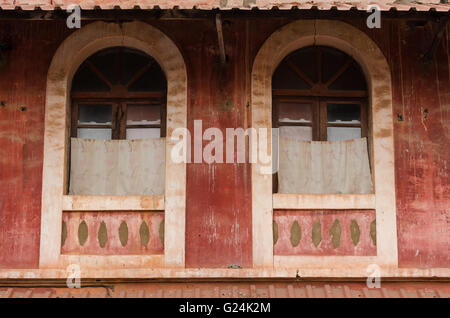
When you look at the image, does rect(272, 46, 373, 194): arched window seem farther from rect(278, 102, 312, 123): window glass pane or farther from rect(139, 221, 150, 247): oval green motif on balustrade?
rect(139, 221, 150, 247): oval green motif on balustrade

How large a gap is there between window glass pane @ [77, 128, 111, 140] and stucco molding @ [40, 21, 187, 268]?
10.4 inches

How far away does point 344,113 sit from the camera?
9.63 metres

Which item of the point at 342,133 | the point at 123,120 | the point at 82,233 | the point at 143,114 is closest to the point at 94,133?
the point at 123,120

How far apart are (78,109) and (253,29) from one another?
2561 mm

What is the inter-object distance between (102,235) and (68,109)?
1763 mm

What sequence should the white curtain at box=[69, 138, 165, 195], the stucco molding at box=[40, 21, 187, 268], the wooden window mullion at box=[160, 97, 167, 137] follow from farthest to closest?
the wooden window mullion at box=[160, 97, 167, 137] < the white curtain at box=[69, 138, 165, 195] < the stucco molding at box=[40, 21, 187, 268]

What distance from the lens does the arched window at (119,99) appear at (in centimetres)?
957

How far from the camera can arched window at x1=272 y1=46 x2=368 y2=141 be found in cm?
957

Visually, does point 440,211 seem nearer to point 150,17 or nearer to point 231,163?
point 231,163

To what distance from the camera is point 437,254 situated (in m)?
8.91

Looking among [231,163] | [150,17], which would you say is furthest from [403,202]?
[150,17]

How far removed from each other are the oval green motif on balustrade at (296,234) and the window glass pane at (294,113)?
4.86 ft

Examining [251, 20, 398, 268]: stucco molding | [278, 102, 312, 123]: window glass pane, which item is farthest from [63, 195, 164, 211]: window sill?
[278, 102, 312, 123]: window glass pane

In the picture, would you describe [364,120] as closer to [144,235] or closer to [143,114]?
[143,114]
